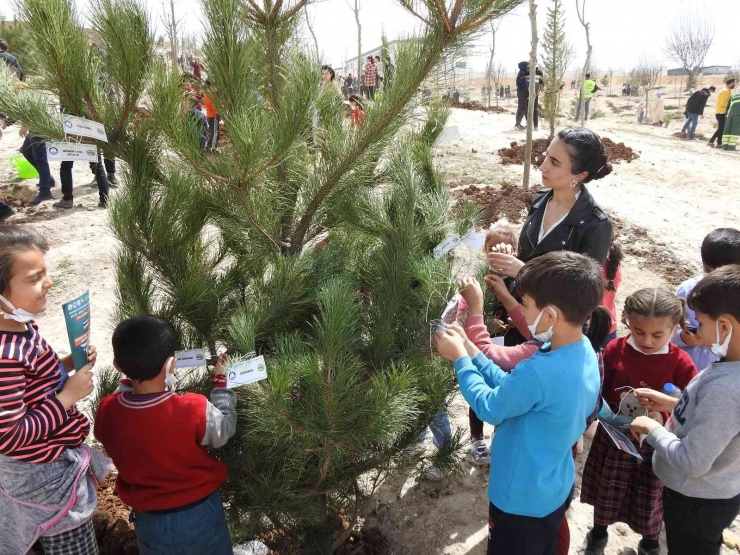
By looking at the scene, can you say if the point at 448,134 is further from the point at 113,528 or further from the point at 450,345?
the point at 113,528

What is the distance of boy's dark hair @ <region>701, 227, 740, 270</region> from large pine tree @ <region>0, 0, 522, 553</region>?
49.1 inches

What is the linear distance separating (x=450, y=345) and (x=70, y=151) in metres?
1.16

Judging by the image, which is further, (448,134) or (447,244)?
(448,134)

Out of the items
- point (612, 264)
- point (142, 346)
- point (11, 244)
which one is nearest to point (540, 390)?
point (142, 346)

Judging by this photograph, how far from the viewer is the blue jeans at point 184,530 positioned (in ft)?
5.06

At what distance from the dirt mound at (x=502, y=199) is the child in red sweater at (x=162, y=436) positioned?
435 centimetres

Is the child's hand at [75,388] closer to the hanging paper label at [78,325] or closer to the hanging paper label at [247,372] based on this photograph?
the hanging paper label at [78,325]

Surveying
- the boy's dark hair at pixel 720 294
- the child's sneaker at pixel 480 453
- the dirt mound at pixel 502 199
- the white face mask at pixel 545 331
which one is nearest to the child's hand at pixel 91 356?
the white face mask at pixel 545 331

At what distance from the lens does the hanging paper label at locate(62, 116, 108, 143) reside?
1.31m

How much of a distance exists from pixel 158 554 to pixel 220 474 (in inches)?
13.6

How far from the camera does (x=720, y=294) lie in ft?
4.84

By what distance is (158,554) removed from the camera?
159cm

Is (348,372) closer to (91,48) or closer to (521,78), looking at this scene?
(91,48)

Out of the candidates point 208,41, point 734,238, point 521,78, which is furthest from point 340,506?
point 521,78
